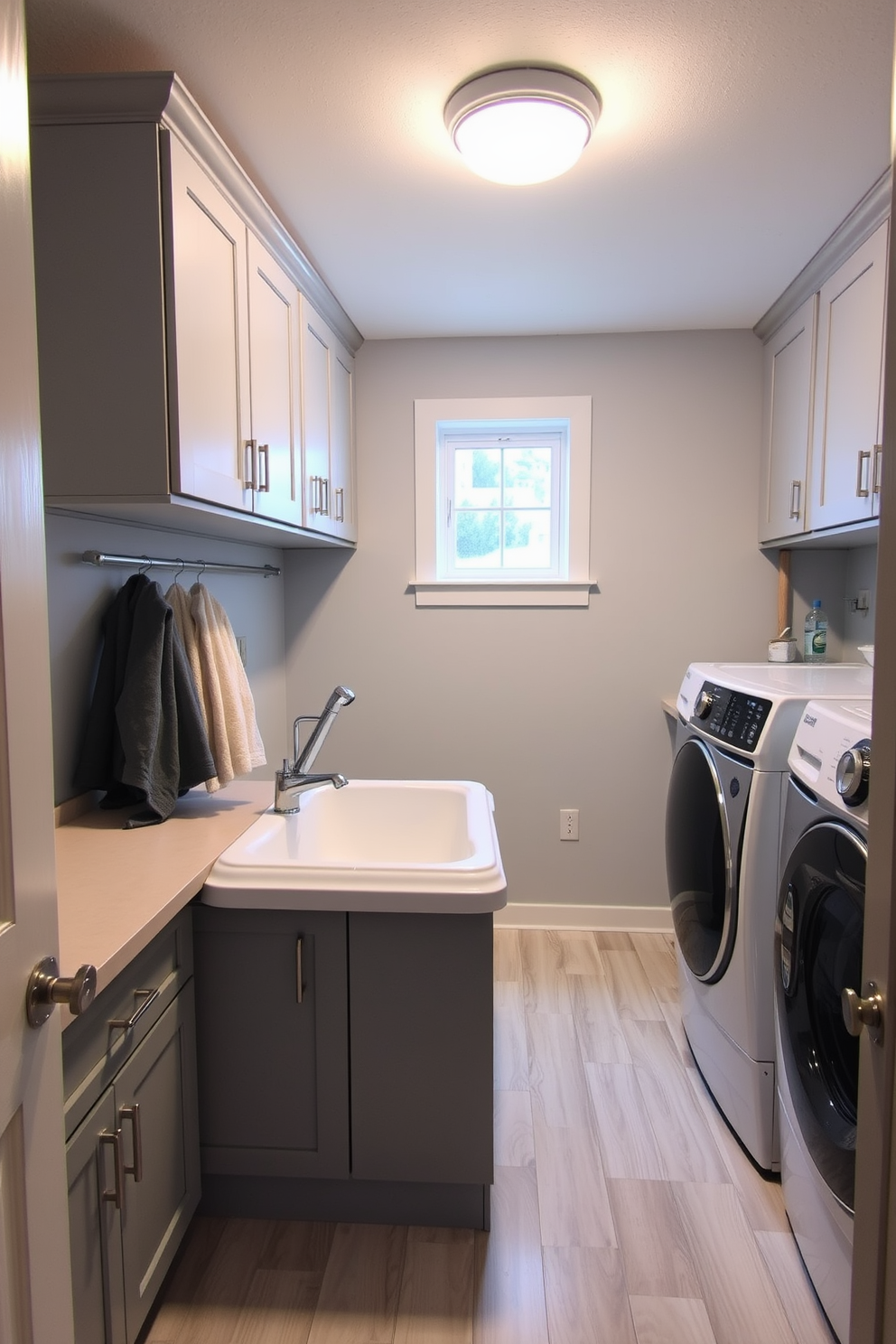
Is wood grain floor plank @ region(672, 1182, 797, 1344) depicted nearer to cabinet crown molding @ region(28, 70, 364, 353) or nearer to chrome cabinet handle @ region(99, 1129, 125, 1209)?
chrome cabinet handle @ region(99, 1129, 125, 1209)

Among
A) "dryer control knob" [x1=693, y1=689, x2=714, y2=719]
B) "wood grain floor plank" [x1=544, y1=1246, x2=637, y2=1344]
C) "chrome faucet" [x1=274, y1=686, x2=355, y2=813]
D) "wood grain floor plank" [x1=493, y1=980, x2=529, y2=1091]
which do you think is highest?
"dryer control knob" [x1=693, y1=689, x2=714, y2=719]

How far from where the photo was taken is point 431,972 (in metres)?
1.52

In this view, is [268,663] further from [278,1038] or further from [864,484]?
[864,484]

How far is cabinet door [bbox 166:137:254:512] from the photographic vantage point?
142 cm

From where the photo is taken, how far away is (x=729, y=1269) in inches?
60.2

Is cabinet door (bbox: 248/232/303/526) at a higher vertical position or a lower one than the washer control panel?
higher

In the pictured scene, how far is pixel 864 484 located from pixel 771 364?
103cm

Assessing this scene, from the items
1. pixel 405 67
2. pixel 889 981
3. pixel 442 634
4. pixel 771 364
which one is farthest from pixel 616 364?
pixel 889 981

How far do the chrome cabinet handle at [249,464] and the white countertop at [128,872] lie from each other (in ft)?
2.47

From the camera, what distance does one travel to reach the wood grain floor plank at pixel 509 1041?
84.3 inches

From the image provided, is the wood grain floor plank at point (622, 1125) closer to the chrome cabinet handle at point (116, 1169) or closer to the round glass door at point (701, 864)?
the round glass door at point (701, 864)

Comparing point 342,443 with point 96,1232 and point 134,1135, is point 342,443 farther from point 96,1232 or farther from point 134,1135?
point 96,1232

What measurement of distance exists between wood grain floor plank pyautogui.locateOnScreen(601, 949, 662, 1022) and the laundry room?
0.07 ft

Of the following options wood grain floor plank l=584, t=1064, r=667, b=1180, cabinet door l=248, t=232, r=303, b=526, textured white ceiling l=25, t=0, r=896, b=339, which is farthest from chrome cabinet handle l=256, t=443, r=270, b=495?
wood grain floor plank l=584, t=1064, r=667, b=1180
